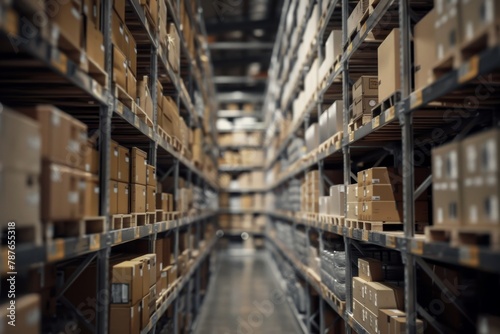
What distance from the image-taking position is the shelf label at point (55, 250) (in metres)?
2.37

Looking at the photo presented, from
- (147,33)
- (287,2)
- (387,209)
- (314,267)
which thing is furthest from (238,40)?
(387,209)

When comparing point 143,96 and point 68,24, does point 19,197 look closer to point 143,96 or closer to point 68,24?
point 68,24

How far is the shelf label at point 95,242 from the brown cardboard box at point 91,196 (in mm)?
144

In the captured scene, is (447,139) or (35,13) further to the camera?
(447,139)

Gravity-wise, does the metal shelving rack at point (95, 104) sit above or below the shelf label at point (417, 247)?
above

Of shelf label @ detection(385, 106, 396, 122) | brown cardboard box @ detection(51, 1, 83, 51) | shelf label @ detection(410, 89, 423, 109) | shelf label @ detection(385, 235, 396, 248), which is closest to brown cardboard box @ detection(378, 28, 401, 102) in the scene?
shelf label @ detection(385, 106, 396, 122)

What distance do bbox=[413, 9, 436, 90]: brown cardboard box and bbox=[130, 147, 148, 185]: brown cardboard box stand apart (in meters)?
2.46

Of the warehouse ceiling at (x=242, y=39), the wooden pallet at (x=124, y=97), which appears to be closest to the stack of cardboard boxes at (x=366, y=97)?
the wooden pallet at (x=124, y=97)

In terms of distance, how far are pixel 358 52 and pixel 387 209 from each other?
5.59ft

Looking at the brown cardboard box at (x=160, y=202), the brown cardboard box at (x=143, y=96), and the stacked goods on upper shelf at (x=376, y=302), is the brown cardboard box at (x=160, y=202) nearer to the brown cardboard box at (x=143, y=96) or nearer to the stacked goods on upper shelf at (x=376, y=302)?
the brown cardboard box at (x=143, y=96)

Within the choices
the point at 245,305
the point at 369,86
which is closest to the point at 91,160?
the point at 369,86

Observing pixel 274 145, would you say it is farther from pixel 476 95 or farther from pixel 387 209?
pixel 476 95

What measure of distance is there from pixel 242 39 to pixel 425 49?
13773 mm

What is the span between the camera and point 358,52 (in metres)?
4.92
